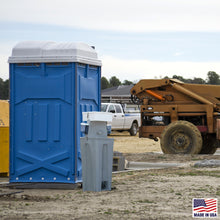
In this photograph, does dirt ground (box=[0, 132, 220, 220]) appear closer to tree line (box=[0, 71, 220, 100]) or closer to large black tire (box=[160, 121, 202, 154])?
large black tire (box=[160, 121, 202, 154])

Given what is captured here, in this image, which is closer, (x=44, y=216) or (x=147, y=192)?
(x=44, y=216)

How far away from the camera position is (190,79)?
79.4 metres

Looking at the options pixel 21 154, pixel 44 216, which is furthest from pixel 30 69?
pixel 44 216

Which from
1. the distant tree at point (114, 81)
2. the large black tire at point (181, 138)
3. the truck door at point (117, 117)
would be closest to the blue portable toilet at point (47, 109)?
the large black tire at point (181, 138)

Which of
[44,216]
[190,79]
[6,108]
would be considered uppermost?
[190,79]

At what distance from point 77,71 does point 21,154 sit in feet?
5.75

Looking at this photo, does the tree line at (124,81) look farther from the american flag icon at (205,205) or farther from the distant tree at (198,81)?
the american flag icon at (205,205)

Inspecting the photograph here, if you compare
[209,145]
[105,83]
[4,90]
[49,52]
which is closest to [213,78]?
[105,83]

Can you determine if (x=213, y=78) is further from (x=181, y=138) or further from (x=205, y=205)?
(x=205, y=205)

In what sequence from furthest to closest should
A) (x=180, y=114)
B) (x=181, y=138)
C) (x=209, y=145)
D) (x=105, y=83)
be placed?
1. (x=105, y=83)
2. (x=209, y=145)
3. (x=180, y=114)
4. (x=181, y=138)

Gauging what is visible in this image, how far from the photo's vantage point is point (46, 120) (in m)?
10.5

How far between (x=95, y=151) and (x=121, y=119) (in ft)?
78.2

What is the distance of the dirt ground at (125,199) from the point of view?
7.82 meters

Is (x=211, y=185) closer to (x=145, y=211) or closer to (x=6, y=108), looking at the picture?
(x=145, y=211)
